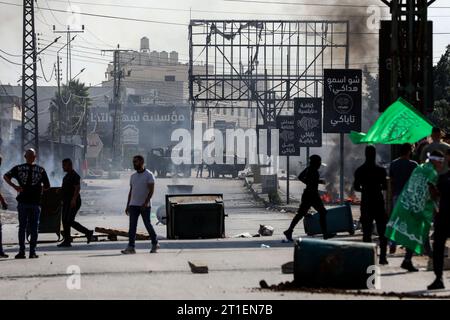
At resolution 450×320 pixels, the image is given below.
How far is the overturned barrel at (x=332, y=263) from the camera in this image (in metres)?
12.6

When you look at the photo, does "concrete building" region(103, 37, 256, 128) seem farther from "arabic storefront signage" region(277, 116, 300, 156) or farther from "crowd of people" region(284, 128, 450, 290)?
"crowd of people" region(284, 128, 450, 290)

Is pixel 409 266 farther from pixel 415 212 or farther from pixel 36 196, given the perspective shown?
pixel 36 196

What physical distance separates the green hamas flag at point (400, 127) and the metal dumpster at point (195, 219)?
650 centimetres

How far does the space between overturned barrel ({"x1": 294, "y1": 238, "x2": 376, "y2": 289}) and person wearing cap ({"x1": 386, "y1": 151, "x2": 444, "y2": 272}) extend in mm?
1432

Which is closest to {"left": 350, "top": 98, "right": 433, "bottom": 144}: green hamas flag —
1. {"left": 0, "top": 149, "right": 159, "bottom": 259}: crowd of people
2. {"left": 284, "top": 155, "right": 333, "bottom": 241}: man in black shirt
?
{"left": 284, "top": 155, "right": 333, "bottom": 241}: man in black shirt

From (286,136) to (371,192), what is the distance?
87.6 ft

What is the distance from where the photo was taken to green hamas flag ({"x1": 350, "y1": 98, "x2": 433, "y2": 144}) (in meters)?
16.9

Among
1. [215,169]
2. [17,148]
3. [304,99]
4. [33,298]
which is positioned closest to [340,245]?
[33,298]

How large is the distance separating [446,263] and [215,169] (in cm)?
7232

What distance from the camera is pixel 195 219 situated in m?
23.4

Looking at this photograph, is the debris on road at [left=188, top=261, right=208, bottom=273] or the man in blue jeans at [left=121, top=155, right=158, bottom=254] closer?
the debris on road at [left=188, top=261, right=208, bottom=273]

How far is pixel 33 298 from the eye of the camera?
12242 millimetres

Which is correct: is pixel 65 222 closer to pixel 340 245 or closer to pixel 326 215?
pixel 326 215

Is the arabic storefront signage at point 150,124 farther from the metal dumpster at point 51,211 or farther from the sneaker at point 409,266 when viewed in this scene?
the sneaker at point 409,266
